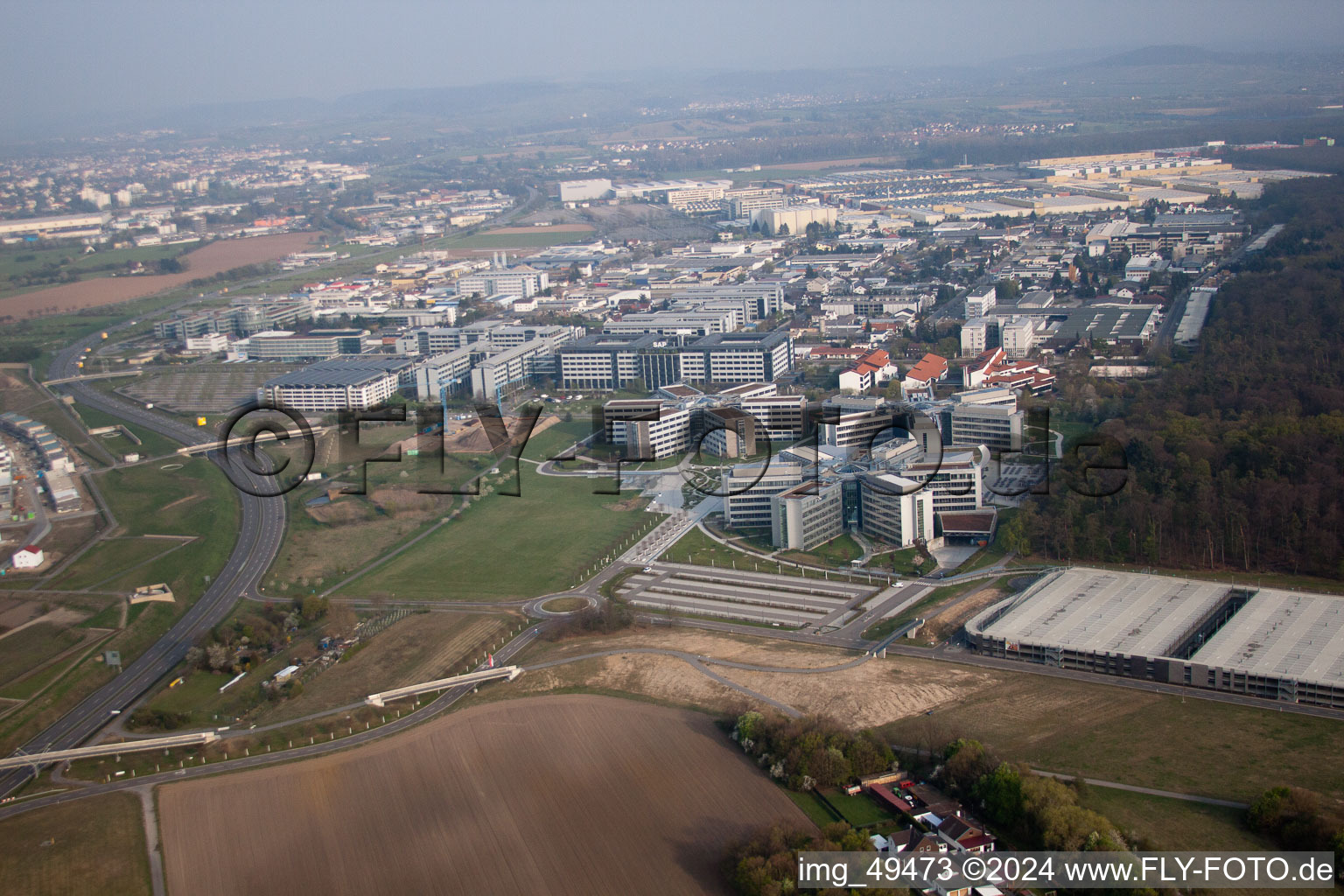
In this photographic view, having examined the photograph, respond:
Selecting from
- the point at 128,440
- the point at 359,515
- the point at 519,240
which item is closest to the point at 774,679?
the point at 359,515

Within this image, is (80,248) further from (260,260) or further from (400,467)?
(400,467)

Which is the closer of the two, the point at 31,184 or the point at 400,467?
the point at 400,467

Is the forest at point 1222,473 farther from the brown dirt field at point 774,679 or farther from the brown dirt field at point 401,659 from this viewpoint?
the brown dirt field at point 401,659

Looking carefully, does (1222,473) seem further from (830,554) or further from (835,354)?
(835,354)

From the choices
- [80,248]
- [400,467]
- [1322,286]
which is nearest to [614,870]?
[400,467]

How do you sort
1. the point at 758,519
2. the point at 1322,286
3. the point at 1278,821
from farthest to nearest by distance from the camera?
the point at 1322,286 < the point at 758,519 < the point at 1278,821

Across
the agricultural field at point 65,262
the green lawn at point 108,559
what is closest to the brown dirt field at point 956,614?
the green lawn at point 108,559
